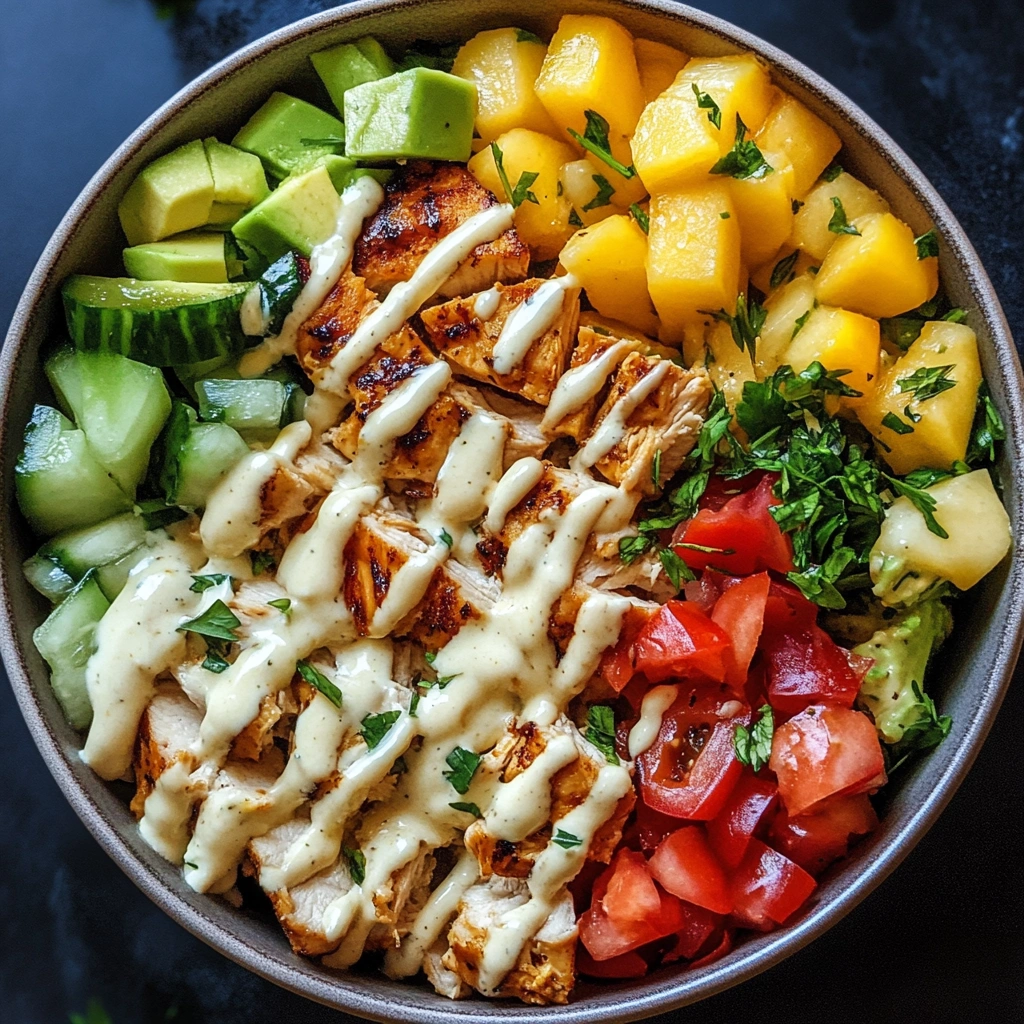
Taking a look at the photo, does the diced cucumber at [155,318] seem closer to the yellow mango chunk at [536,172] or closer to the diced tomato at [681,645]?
the yellow mango chunk at [536,172]

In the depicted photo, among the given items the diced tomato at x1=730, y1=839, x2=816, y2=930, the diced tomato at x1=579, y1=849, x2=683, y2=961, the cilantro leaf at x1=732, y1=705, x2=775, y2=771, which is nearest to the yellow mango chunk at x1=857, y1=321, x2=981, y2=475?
the cilantro leaf at x1=732, y1=705, x2=775, y2=771

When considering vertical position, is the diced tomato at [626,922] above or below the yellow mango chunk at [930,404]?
below

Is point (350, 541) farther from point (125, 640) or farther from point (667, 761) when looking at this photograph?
point (667, 761)

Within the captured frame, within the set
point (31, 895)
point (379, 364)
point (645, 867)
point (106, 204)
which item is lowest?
point (31, 895)

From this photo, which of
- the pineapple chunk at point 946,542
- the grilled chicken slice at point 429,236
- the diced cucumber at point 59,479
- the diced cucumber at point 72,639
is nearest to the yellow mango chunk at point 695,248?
the grilled chicken slice at point 429,236

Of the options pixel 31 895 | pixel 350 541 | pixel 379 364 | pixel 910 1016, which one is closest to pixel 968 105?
pixel 379 364

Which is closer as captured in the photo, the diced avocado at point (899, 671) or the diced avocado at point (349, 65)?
the diced avocado at point (899, 671)

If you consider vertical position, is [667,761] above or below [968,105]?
below
